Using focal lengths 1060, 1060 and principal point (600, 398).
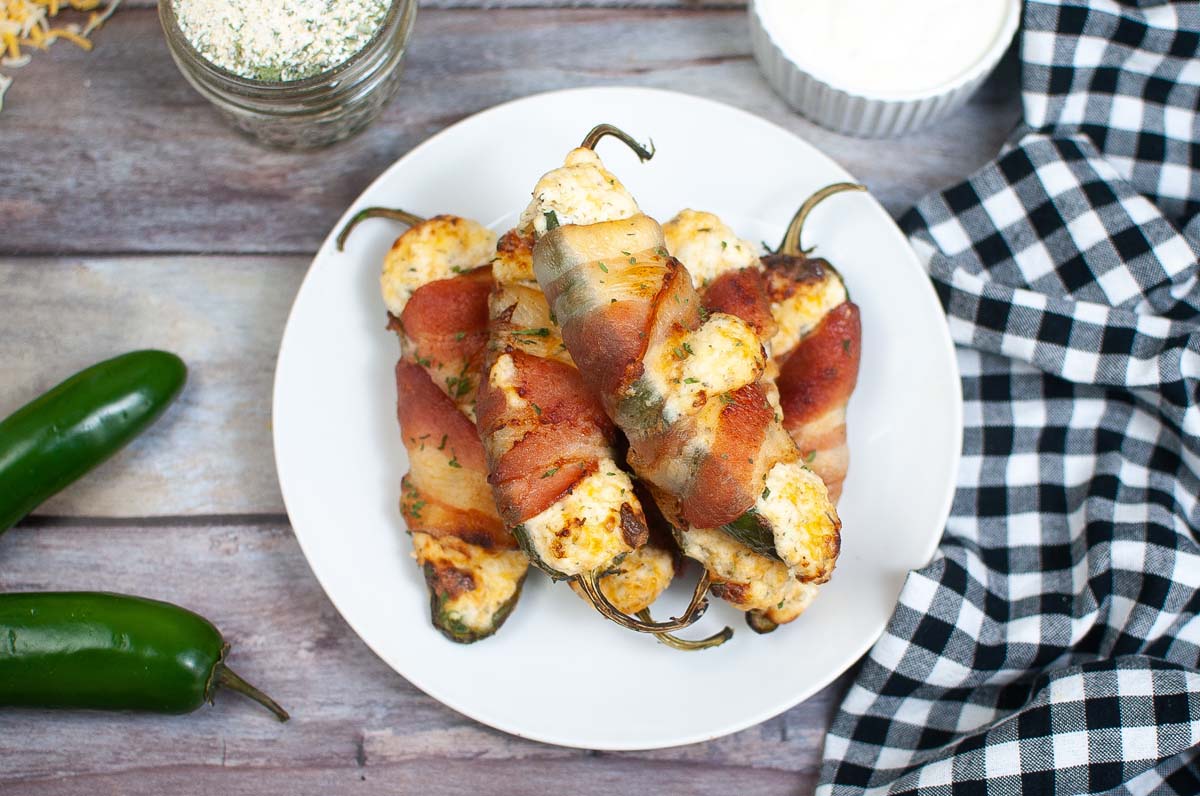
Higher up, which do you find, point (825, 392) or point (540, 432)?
point (540, 432)

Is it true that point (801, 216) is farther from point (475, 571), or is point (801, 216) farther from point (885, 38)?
point (475, 571)

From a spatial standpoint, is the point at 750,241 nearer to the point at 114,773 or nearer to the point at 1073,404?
the point at 1073,404

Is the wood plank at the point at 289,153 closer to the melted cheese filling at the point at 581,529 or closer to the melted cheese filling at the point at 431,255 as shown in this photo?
the melted cheese filling at the point at 431,255

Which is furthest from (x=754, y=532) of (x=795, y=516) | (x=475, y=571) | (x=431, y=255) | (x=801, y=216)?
(x=431, y=255)

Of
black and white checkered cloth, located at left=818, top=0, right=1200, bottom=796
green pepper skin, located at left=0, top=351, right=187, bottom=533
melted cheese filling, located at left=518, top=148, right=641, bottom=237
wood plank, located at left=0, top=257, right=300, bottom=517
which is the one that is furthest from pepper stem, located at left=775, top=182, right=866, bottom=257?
green pepper skin, located at left=0, top=351, right=187, bottom=533

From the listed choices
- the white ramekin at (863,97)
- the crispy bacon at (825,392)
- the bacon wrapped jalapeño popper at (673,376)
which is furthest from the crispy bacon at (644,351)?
the white ramekin at (863,97)

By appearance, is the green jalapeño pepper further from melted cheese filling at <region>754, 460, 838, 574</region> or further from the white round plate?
melted cheese filling at <region>754, 460, 838, 574</region>
